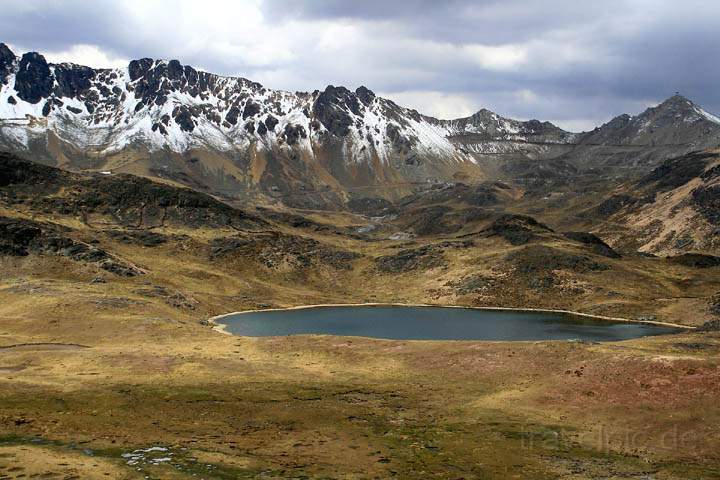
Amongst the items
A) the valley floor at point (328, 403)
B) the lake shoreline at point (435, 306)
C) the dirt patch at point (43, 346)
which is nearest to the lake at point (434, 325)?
the lake shoreline at point (435, 306)

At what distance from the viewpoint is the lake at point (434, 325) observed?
126m

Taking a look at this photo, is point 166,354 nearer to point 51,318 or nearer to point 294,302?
point 51,318

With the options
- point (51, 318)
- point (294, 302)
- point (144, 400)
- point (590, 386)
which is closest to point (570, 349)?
point (590, 386)

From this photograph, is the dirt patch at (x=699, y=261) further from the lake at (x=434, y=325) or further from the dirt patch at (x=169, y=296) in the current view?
the dirt patch at (x=169, y=296)

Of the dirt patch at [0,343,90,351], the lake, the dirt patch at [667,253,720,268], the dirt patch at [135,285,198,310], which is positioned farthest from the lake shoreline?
the dirt patch at [667,253,720,268]

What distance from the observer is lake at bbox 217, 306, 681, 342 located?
414ft

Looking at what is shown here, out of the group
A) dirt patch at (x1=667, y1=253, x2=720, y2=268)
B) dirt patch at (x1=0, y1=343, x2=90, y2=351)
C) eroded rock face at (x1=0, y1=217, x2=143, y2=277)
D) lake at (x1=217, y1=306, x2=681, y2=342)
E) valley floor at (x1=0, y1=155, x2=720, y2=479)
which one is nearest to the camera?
valley floor at (x1=0, y1=155, x2=720, y2=479)

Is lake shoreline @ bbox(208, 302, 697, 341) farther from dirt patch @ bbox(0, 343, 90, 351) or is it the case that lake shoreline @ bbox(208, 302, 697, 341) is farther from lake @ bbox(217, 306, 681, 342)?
dirt patch @ bbox(0, 343, 90, 351)

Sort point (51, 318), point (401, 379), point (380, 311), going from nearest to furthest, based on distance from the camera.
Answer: point (401, 379)
point (51, 318)
point (380, 311)

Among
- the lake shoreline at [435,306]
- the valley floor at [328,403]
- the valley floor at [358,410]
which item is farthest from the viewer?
the lake shoreline at [435,306]

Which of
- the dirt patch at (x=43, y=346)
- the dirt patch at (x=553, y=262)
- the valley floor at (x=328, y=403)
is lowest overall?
the dirt patch at (x=43, y=346)

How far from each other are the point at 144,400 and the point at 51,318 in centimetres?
5979

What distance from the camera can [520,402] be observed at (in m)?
62.6

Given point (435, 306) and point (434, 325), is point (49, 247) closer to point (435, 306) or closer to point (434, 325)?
point (434, 325)
